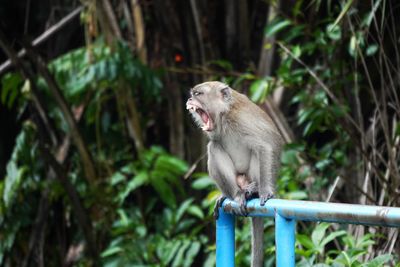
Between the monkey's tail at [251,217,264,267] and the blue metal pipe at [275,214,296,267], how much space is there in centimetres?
91

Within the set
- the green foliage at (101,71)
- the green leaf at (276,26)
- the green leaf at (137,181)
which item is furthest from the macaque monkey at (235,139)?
the green foliage at (101,71)

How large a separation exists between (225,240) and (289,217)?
1.58 ft

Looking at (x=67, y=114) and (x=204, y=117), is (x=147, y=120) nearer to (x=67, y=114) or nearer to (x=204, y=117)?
→ (x=67, y=114)

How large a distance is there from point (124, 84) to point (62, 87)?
573 millimetres

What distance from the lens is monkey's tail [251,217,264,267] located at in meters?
3.57

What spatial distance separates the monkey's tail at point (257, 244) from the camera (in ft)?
11.7

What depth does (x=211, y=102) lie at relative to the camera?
476 cm

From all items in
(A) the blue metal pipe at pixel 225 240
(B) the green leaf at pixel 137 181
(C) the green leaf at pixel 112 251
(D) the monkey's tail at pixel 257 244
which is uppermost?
(A) the blue metal pipe at pixel 225 240

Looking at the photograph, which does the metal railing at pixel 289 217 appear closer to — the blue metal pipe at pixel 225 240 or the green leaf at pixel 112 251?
the blue metal pipe at pixel 225 240

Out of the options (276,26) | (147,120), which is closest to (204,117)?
(276,26)

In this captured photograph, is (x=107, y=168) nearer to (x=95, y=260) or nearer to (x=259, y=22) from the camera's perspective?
(x=95, y=260)

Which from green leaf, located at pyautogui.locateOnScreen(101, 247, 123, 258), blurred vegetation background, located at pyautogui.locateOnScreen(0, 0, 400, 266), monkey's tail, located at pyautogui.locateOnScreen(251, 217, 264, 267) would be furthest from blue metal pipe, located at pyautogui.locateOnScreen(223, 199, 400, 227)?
green leaf, located at pyautogui.locateOnScreen(101, 247, 123, 258)

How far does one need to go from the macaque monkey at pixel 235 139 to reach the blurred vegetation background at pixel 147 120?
0.86 m

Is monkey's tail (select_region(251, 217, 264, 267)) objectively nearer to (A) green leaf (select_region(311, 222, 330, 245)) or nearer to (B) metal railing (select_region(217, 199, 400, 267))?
(A) green leaf (select_region(311, 222, 330, 245))
